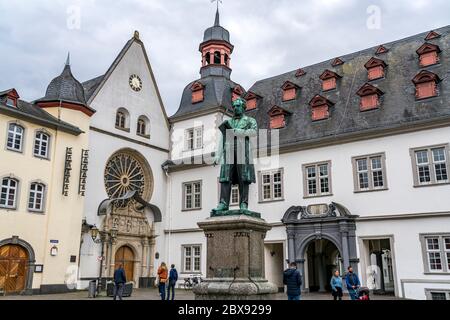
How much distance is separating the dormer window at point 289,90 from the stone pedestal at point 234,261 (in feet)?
67.9

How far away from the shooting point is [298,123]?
27078mm

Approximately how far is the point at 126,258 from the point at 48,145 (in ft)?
28.5

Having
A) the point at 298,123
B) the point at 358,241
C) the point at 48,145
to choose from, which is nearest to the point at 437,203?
the point at 358,241

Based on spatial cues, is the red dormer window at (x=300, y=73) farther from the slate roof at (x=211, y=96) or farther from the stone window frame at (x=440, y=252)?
the stone window frame at (x=440, y=252)

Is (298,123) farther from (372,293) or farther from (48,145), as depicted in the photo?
(48,145)

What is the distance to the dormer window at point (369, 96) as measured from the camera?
24.3 m

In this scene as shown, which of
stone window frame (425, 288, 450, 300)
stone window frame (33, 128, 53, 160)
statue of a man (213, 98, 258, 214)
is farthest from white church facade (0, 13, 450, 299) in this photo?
statue of a man (213, 98, 258, 214)

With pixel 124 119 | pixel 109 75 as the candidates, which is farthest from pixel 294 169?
pixel 109 75

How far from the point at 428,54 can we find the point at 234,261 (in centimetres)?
2031

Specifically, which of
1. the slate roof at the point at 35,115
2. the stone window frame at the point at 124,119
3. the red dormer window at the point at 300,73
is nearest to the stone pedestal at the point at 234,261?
the slate roof at the point at 35,115

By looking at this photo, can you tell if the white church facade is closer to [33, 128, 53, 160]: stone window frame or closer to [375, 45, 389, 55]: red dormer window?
[375, 45, 389, 55]: red dormer window

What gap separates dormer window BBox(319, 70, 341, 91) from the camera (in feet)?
90.7

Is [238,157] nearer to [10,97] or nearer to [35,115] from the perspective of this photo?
[35,115]

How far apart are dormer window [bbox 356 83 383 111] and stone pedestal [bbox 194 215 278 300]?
55.4 ft
